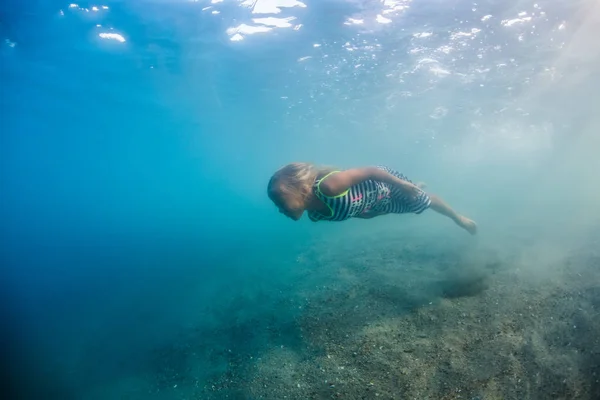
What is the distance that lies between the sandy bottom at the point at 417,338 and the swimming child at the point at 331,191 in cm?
194

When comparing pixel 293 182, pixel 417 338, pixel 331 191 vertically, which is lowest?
pixel 417 338

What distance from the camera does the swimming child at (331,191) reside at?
4145 millimetres

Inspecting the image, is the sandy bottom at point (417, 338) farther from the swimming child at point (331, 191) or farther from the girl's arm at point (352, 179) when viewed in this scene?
the girl's arm at point (352, 179)

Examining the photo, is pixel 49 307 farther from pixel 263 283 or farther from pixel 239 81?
pixel 239 81

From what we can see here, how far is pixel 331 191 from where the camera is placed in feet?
13.6

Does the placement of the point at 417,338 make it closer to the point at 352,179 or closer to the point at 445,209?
the point at 352,179

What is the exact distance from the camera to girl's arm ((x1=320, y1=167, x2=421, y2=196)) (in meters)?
4.16

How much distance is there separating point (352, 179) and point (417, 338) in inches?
97.8

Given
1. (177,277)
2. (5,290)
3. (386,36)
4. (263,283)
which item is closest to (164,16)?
(386,36)

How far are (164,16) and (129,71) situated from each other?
386 inches

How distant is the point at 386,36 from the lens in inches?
655

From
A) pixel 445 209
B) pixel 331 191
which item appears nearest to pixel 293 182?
pixel 331 191

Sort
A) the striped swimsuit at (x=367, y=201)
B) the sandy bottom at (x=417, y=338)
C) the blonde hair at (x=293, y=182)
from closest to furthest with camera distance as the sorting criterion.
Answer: the sandy bottom at (x=417, y=338) → the blonde hair at (x=293, y=182) → the striped swimsuit at (x=367, y=201)

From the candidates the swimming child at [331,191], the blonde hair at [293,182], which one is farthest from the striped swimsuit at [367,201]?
the blonde hair at [293,182]
